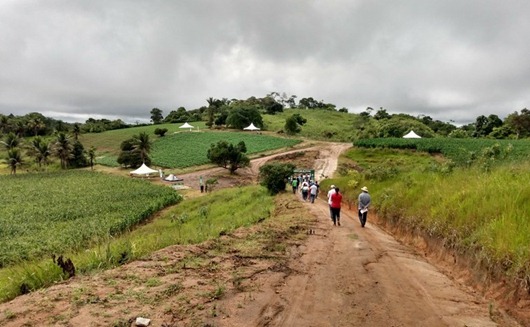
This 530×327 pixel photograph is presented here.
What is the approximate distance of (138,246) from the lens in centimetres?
960

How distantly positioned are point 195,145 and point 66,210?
43384 millimetres

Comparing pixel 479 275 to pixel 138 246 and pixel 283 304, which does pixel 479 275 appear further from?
pixel 138 246

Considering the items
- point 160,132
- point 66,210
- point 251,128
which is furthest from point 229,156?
point 160,132

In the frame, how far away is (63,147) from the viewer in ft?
218

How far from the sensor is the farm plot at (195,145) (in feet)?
213

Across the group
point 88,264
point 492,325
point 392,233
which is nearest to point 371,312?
point 492,325

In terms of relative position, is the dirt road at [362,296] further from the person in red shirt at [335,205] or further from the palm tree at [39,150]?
the palm tree at [39,150]

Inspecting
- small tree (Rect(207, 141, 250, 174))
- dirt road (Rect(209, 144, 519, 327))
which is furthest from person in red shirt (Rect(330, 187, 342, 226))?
small tree (Rect(207, 141, 250, 174))

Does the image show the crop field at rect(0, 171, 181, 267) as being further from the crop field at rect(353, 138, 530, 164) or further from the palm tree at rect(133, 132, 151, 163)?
the crop field at rect(353, 138, 530, 164)

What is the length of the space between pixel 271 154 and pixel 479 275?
186ft

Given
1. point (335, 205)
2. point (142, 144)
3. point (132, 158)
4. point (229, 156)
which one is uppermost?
point (142, 144)

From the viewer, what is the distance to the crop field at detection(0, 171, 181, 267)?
73.2 feet

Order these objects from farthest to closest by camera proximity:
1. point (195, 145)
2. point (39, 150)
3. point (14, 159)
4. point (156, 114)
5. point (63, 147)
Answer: point (156, 114), point (195, 145), point (39, 150), point (63, 147), point (14, 159)

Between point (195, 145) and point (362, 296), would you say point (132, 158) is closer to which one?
point (195, 145)
